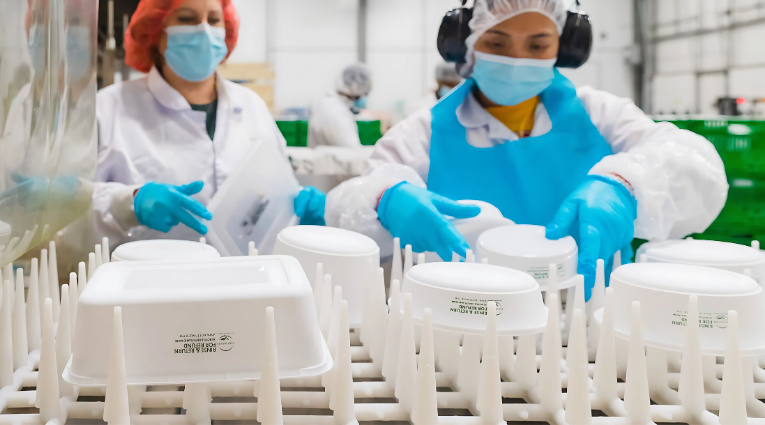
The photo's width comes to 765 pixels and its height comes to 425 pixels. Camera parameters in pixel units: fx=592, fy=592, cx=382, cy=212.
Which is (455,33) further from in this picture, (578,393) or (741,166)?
(578,393)

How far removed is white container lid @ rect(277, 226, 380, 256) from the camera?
2.98 feet

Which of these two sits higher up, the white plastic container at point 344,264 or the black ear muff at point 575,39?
the black ear muff at point 575,39

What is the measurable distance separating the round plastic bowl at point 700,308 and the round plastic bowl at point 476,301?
0.37 ft

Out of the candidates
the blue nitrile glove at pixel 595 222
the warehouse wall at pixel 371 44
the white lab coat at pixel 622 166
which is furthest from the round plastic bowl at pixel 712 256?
the warehouse wall at pixel 371 44

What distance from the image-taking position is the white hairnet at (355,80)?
16.0ft

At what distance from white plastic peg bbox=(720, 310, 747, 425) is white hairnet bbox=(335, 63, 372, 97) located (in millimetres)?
4494

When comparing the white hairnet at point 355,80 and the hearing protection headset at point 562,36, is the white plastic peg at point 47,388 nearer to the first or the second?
the hearing protection headset at point 562,36

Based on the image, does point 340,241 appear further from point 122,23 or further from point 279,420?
point 122,23

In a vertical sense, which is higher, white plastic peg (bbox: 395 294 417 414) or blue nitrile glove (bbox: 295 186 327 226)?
blue nitrile glove (bbox: 295 186 327 226)

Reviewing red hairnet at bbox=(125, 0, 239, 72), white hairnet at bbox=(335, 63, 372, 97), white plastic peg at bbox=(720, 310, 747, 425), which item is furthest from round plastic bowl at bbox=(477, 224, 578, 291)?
white hairnet at bbox=(335, 63, 372, 97)

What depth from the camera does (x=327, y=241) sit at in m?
0.95

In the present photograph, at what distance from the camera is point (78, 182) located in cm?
100

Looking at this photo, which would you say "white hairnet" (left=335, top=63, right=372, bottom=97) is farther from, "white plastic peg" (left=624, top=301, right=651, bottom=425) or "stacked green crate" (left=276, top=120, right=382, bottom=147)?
"white plastic peg" (left=624, top=301, right=651, bottom=425)

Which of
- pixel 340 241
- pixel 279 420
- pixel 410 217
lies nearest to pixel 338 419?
pixel 279 420
